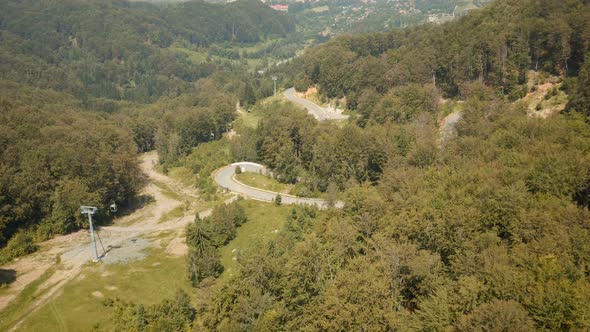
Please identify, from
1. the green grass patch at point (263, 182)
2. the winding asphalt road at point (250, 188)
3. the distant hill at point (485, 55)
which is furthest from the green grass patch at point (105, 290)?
the distant hill at point (485, 55)

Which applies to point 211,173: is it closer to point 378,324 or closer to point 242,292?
point 242,292

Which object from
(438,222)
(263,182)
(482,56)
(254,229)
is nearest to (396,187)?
(438,222)

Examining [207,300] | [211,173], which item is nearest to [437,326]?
[207,300]

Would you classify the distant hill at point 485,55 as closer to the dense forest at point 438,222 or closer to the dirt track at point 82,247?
the dense forest at point 438,222

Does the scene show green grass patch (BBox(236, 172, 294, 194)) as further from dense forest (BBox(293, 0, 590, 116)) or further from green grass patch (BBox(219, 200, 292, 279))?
dense forest (BBox(293, 0, 590, 116))

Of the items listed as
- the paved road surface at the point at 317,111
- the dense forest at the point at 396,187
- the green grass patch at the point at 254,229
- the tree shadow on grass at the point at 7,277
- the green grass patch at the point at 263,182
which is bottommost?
the green grass patch at the point at 263,182

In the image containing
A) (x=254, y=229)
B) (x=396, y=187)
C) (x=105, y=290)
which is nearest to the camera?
(x=105, y=290)

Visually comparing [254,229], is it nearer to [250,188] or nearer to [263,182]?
[250,188]
